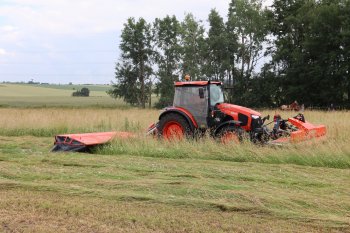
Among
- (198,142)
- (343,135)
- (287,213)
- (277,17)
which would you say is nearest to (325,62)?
(277,17)

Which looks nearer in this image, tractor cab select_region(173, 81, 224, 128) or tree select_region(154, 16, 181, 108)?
tractor cab select_region(173, 81, 224, 128)

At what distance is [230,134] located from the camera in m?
9.98

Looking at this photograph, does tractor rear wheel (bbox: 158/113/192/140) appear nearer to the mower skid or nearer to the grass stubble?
the grass stubble

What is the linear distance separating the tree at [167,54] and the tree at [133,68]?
1.43 m

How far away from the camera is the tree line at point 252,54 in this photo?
1303 inches

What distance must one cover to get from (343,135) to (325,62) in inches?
935

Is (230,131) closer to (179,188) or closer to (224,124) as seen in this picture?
(224,124)

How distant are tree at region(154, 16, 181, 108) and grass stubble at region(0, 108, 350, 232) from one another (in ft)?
114

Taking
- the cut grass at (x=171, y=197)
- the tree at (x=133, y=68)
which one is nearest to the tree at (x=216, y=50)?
the tree at (x=133, y=68)

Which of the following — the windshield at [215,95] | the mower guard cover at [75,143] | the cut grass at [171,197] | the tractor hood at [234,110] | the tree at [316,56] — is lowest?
the cut grass at [171,197]

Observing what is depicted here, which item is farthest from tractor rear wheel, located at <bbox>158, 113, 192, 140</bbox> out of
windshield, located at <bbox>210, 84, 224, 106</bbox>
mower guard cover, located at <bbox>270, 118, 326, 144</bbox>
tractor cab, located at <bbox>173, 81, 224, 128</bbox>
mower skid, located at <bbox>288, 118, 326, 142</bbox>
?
mower skid, located at <bbox>288, 118, 326, 142</bbox>

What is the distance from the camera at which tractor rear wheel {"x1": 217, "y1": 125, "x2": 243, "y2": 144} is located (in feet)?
31.8

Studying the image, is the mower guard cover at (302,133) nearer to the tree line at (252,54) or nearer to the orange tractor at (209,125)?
the orange tractor at (209,125)

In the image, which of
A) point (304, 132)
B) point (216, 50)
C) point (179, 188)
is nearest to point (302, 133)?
point (304, 132)
